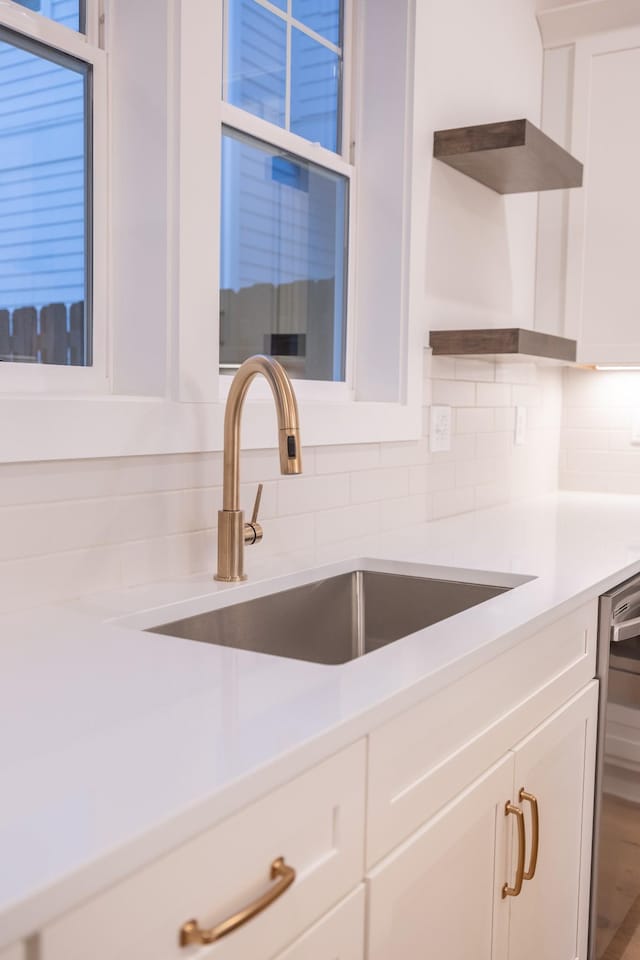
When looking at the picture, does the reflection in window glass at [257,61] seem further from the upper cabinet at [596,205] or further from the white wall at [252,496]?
the upper cabinet at [596,205]

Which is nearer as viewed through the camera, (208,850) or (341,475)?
(208,850)

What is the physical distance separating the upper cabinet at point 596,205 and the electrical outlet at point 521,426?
0.27 m

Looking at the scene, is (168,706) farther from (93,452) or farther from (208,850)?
(93,452)

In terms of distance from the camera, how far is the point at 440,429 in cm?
251

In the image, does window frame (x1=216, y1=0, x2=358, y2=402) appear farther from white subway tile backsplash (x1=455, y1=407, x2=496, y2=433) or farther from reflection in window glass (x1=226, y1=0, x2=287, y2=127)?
white subway tile backsplash (x1=455, y1=407, x2=496, y2=433)

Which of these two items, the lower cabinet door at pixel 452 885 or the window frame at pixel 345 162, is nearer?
the lower cabinet door at pixel 452 885

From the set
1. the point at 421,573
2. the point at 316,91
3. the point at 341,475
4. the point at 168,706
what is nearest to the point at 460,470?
the point at 341,475

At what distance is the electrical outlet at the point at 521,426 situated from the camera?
9.87 feet

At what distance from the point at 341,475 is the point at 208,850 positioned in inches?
54.1

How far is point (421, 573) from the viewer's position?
5.92 ft

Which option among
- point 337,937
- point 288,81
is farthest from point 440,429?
point 337,937

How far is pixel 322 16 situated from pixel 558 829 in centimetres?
190

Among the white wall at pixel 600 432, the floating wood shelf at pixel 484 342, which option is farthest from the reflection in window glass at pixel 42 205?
the white wall at pixel 600 432

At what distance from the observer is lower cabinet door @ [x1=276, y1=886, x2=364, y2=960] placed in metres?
0.91
